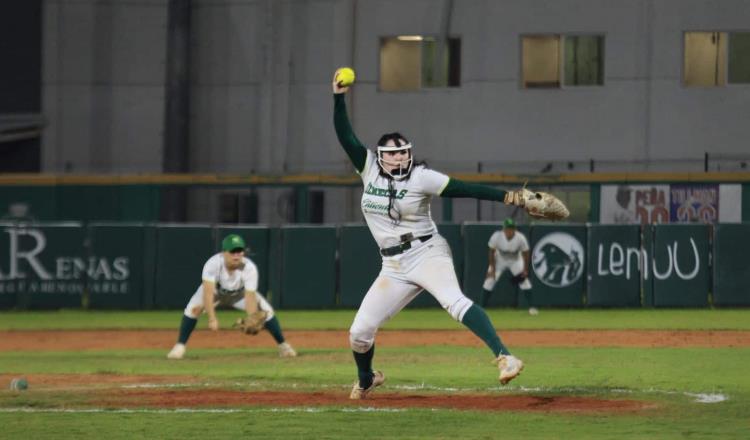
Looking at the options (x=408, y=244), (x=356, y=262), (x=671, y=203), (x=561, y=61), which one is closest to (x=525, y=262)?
(x=356, y=262)

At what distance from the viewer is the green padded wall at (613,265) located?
26.2m

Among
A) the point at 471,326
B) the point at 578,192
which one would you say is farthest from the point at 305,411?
the point at 578,192

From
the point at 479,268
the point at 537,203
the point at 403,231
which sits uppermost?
the point at 537,203

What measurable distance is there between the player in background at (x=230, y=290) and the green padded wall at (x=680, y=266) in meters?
10.4

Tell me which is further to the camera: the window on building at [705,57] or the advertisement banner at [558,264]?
the window on building at [705,57]

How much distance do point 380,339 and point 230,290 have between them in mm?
4164

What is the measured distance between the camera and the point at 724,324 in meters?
22.6

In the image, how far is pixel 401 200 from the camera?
36.5 ft

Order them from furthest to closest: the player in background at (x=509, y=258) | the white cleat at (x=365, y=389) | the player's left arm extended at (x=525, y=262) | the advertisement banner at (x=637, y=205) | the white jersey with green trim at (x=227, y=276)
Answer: the advertisement banner at (x=637, y=205) → the player's left arm extended at (x=525, y=262) → the player in background at (x=509, y=258) → the white jersey with green trim at (x=227, y=276) → the white cleat at (x=365, y=389)

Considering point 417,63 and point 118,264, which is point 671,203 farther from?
point 118,264

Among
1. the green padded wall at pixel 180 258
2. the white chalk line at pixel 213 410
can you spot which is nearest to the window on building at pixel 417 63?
the green padded wall at pixel 180 258

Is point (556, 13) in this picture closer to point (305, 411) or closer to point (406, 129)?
point (406, 129)

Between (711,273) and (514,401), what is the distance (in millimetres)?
15324

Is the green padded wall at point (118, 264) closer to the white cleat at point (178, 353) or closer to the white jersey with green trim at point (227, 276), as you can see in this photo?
the white cleat at point (178, 353)
